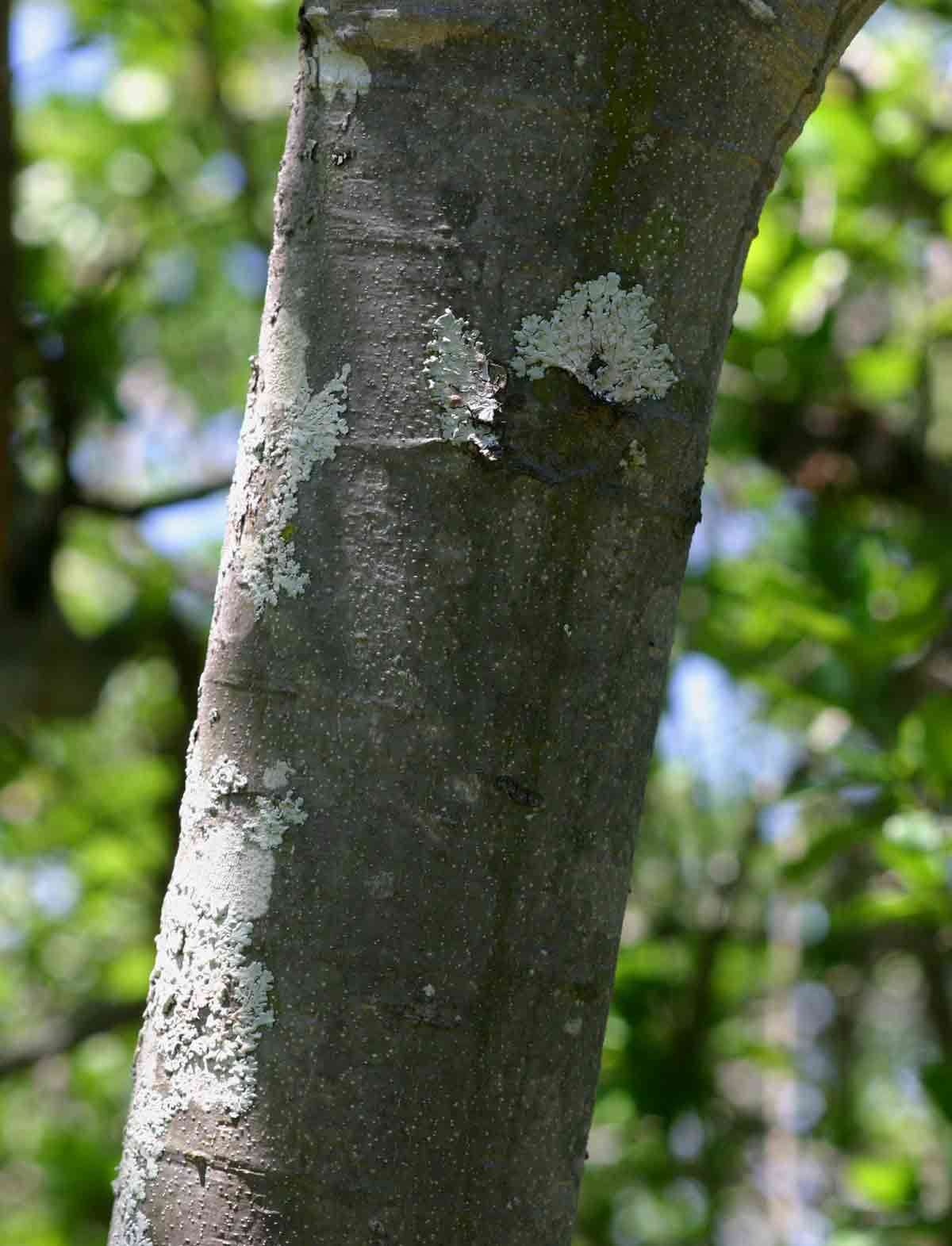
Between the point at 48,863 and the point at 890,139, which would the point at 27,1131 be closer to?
the point at 48,863

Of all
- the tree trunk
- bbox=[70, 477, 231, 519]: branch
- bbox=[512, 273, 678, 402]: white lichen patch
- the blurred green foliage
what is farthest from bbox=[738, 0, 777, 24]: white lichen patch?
bbox=[70, 477, 231, 519]: branch

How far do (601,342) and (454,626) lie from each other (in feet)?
0.48

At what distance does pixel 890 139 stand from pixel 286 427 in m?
1.94

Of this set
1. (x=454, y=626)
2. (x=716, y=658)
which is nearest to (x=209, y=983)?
(x=454, y=626)

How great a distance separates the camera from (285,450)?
2.15ft

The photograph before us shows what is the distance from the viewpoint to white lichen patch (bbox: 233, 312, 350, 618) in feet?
2.10

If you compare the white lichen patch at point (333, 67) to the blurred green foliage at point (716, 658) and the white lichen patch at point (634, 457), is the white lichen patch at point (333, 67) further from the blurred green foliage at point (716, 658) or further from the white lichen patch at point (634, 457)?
the blurred green foliage at point (716, 658)

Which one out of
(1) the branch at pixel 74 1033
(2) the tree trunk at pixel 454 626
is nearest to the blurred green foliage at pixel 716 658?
(1) the branch at pixel 74 1033

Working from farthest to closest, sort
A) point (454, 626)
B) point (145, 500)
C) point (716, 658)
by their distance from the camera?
point (145, 500) → point (716, 658) → point (454, 626)

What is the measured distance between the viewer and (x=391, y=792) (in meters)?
0.62

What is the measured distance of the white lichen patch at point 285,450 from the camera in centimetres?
64

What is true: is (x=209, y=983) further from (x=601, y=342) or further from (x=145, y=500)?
(x=145, y=500)

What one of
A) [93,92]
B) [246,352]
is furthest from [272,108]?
[246,352]

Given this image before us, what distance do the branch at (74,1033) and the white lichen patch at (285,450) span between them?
228cm
